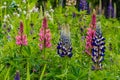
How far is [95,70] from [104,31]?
8.21ft

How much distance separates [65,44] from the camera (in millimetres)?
3184

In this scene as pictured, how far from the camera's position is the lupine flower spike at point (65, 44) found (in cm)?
310

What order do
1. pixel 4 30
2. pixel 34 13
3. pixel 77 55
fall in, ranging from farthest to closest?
1. pixel 34 13
2. pixel 4 30
3. pixel 77 55

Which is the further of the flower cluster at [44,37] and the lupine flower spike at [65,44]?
the flower cluster at [44,37]

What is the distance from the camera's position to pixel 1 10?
615cm

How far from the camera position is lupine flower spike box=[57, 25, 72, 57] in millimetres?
3100

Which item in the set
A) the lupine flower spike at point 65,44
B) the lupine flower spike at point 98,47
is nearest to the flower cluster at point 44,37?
the lupine flower spike at point 65,44

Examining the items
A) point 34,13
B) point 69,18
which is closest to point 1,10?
point 34,13

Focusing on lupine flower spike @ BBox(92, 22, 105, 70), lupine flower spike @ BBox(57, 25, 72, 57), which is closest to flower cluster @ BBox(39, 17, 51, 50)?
lupine flower spike @ BBox(57, 25, 72, 57)

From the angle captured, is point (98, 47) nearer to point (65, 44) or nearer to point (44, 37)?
point (65, 44)

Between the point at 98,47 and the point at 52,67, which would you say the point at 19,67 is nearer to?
the point at 52,67

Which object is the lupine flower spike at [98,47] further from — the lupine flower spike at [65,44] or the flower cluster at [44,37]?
the flower cluster at [44,37]

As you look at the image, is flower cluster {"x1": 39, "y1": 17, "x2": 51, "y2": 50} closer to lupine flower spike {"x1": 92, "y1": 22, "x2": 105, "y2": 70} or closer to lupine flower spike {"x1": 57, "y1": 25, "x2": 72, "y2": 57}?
lupine flower spike {"x1": 57, "y1": 25, "x2": 72, "y2": 57}

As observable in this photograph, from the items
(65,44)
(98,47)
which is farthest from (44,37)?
(98,47)
